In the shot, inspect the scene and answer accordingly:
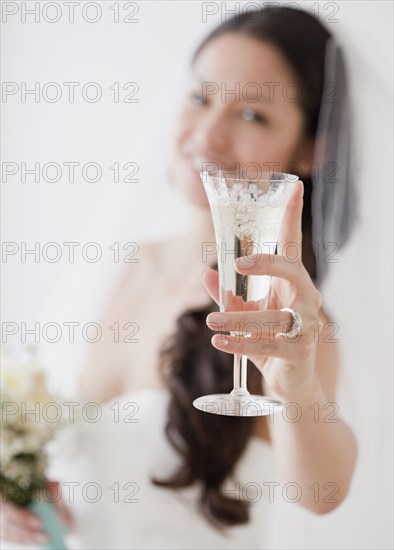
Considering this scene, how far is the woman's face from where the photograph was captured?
173cm

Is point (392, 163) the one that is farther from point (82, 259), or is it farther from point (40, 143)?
point (40, 143)

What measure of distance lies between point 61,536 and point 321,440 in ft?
2.35

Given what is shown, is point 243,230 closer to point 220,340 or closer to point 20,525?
point 220,340

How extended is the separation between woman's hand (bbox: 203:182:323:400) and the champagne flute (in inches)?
0.8

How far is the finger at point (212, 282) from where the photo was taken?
990 millimetres

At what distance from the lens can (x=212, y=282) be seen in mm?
998

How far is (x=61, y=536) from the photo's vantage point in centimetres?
159

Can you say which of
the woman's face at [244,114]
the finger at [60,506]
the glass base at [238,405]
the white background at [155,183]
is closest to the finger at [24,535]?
the finger at [60,506]

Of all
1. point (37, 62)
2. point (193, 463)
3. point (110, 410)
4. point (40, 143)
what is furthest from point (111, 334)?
point (37, 62)

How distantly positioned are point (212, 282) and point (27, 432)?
0.73 metres

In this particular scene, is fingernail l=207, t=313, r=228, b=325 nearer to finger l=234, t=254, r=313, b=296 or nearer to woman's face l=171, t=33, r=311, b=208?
finger l=234, t=254, r=313, b=296

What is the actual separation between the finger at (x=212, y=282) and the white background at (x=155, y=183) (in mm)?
742

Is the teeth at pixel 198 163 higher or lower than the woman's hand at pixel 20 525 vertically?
higher

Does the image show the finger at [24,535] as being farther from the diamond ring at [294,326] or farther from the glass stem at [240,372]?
the diamond ring at [294,326]
